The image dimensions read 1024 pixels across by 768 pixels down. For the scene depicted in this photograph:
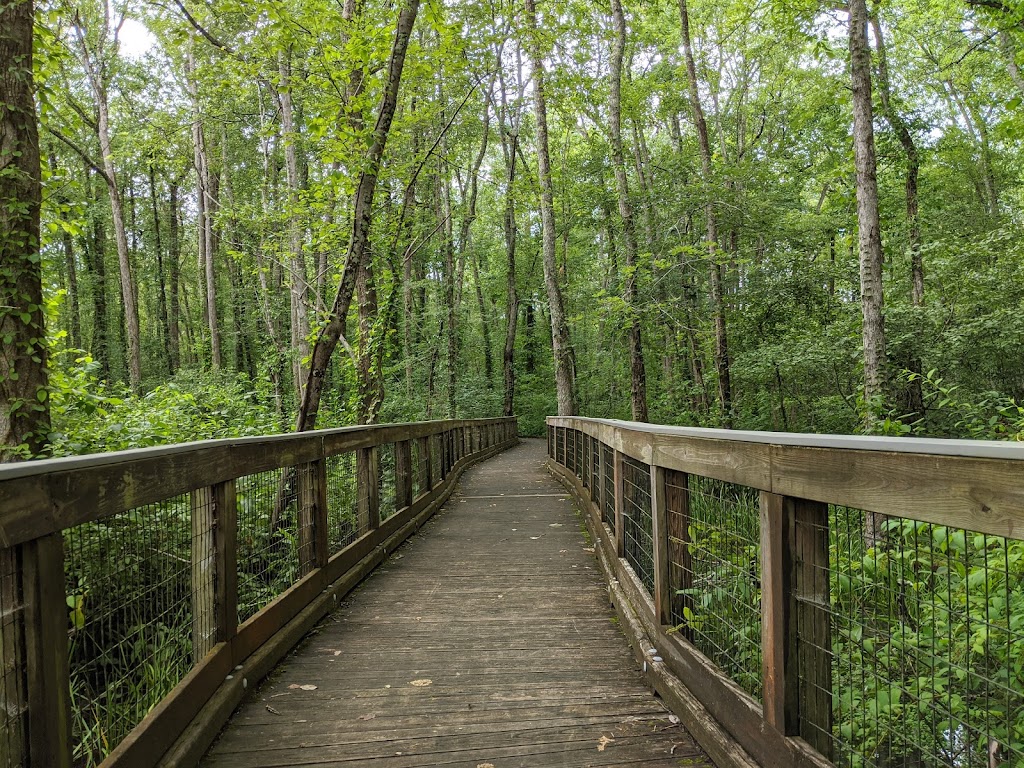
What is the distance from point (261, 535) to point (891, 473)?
4150 mm

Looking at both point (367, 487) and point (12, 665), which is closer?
point (12, 665)

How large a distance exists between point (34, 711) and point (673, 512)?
2677 mm

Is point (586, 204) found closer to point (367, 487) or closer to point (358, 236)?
point (358, 236)

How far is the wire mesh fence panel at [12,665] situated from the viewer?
1.70 meters

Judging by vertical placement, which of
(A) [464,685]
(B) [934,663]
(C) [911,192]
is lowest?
(A) [464,685]

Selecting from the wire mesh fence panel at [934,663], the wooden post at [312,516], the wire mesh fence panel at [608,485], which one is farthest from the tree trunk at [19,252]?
the wire mesh fence panel at [934,663]

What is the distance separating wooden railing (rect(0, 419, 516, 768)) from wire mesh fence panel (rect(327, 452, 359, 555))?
0.06 ft

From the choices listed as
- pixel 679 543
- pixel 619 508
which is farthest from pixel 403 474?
pixel 679 543

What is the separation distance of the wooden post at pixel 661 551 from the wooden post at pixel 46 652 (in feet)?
8.45

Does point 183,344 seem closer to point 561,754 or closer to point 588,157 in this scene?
point 588,157

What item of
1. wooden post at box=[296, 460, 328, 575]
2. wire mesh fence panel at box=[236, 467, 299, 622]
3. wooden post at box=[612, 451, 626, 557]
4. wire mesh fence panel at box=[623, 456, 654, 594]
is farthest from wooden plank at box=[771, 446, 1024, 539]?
wooden post at box=[296, 460, 328, 575]

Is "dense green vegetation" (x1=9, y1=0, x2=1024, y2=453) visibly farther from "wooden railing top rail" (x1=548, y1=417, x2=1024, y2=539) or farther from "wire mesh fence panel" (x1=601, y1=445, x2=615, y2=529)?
"wooden railing top rail" (x1=548, y1=417, x2=1024, y2=539)

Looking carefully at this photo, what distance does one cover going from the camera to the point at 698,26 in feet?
68.0

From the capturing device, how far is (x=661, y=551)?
3340 mm
